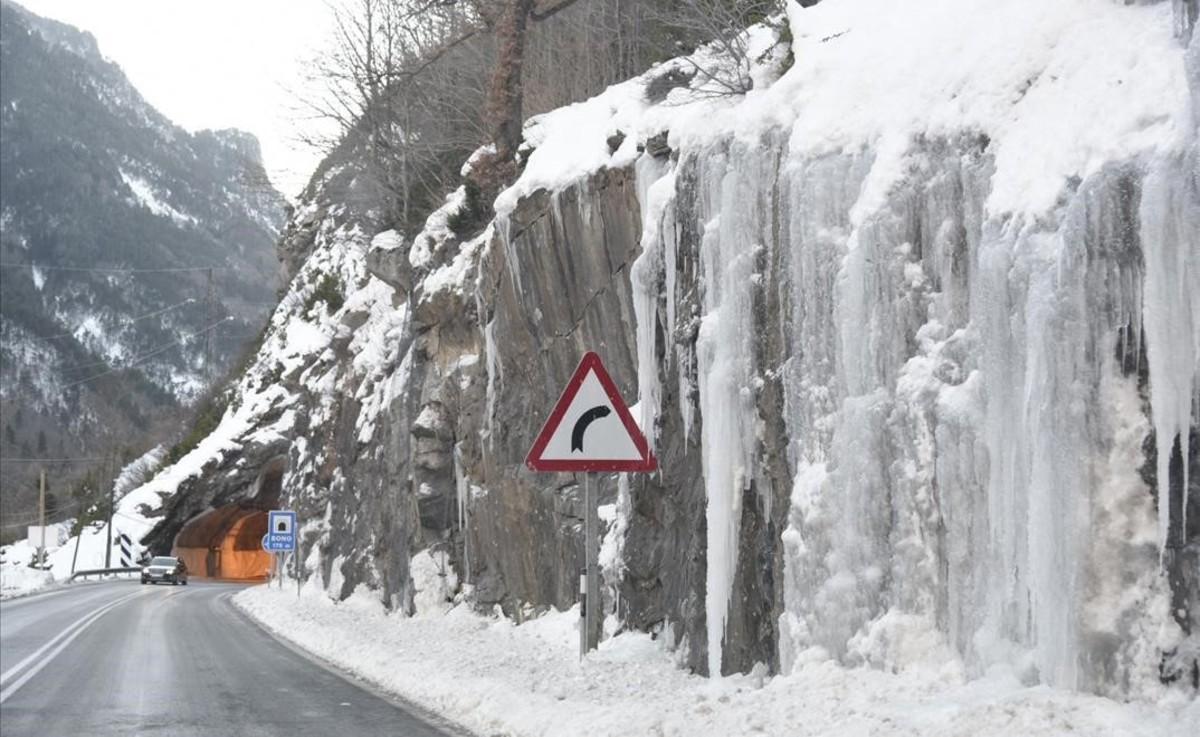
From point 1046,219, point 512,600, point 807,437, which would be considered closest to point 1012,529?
point 1046,219

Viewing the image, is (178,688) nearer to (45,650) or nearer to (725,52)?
(45,650)

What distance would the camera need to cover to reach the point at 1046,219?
24.0 ft

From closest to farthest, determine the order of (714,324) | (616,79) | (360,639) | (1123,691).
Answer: (1123,691) < (714,324) < (360,639) < (616,79)

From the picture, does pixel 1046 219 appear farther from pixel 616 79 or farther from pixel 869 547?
pixel 616 79

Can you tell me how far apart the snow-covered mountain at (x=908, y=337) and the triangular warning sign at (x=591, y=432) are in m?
1.22

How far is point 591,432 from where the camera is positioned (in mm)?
9602

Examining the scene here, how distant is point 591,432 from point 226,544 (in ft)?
253

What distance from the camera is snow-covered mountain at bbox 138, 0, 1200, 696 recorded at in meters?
6.64

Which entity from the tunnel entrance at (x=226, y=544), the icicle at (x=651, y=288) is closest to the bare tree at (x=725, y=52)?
the icicle at (x=651, y=288)

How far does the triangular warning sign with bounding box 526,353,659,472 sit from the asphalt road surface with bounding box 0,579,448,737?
7.24ft

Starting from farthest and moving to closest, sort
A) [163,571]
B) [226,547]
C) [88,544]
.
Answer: [226,547], [88,544], [163,571]

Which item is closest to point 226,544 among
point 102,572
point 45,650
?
point 102,572

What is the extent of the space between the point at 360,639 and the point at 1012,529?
12726 mm

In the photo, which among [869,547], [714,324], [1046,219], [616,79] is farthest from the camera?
[616,79]
